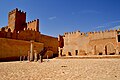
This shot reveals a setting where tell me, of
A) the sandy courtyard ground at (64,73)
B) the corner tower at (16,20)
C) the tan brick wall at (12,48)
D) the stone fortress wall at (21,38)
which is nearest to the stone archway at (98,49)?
the stone fortress wall at (21,38)

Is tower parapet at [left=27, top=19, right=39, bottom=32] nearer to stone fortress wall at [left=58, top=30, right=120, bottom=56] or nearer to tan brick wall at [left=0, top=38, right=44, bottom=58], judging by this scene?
stone fortress wall at [left=58, top=30, right=120, bottom=56]

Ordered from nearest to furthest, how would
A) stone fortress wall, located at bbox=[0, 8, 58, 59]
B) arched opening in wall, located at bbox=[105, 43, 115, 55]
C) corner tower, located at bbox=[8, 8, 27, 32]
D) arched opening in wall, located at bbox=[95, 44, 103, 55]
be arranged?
1. stone fortress wall, located at bbox=[0, 8, 58, 59]
2. arched opening in wall, located at bbox=[105, 43, 115, 55]
3. arched opening in wall, located at bbox=[95, 44, 103, 55]
4. corner tower, located at bbox=[8, 8, 27, 32]

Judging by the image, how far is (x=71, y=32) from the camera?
3944 cm

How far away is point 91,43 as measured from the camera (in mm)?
35469

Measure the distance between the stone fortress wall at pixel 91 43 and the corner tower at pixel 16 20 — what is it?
12797 mm

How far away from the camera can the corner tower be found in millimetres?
37362

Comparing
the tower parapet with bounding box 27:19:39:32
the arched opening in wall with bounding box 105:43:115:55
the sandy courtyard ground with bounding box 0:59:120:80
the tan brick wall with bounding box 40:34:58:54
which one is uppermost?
the tower parapet with bounding box 27:19:39:32

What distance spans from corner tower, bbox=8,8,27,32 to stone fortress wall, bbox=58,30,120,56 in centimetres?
1280

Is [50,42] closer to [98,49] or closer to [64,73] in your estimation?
[98,49]

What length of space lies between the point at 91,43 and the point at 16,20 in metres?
20.8

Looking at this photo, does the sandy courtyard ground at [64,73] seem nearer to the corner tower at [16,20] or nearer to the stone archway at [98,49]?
the stone archway at [98,49]

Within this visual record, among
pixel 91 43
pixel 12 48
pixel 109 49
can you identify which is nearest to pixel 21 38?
pixel 12 48

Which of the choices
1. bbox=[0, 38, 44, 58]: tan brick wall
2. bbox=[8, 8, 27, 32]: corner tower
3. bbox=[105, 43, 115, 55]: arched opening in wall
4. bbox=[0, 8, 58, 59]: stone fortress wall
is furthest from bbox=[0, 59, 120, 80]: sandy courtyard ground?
bbox=[8, 8, 27, 32]: corner tower

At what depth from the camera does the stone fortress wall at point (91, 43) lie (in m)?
32.1
